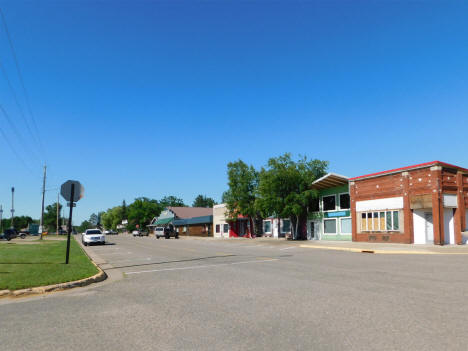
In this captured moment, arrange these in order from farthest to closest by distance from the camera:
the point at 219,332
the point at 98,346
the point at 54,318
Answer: the point at 54,318, the point at 219,332, the point at 98,346

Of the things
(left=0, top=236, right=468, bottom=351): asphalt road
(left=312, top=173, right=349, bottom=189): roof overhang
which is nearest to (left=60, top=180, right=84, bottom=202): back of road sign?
(left=0, top=236, right=468, bottom=351): asphalt road

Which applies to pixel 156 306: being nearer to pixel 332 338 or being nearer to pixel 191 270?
pixel 332 338

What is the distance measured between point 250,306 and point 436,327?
10.2 ft

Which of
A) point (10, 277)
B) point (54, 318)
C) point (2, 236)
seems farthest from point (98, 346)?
point (2, 236)

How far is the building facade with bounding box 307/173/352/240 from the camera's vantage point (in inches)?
1442

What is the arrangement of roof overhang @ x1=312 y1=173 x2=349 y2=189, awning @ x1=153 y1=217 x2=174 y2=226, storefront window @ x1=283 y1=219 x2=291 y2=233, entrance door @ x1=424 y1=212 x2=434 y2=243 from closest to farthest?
entrance door @ x1=424 y1=212 x2=434 y2=243
roof overhang @ x1=312 y1=173 x2=349 y2=189
storefront window @ x1=283 y1=219 x2=291 y2=233
awning @ x1=153 y1=217 x2=174 y2=226

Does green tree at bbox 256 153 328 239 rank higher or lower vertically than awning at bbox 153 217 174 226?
higher

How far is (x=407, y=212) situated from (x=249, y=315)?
26697 mm

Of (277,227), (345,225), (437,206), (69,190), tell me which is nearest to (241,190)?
(277,227)

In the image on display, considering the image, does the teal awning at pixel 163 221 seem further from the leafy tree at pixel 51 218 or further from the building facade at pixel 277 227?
the leafy tree at pixel 51 218

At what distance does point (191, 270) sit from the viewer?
13.2 m

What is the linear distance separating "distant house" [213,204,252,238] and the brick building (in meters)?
26.3

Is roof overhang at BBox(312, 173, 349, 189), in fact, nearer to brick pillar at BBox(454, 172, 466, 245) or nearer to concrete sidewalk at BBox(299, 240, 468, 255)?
brick pillar at BBox(454, 172, 466, 245)

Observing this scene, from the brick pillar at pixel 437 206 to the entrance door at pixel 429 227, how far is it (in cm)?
139
